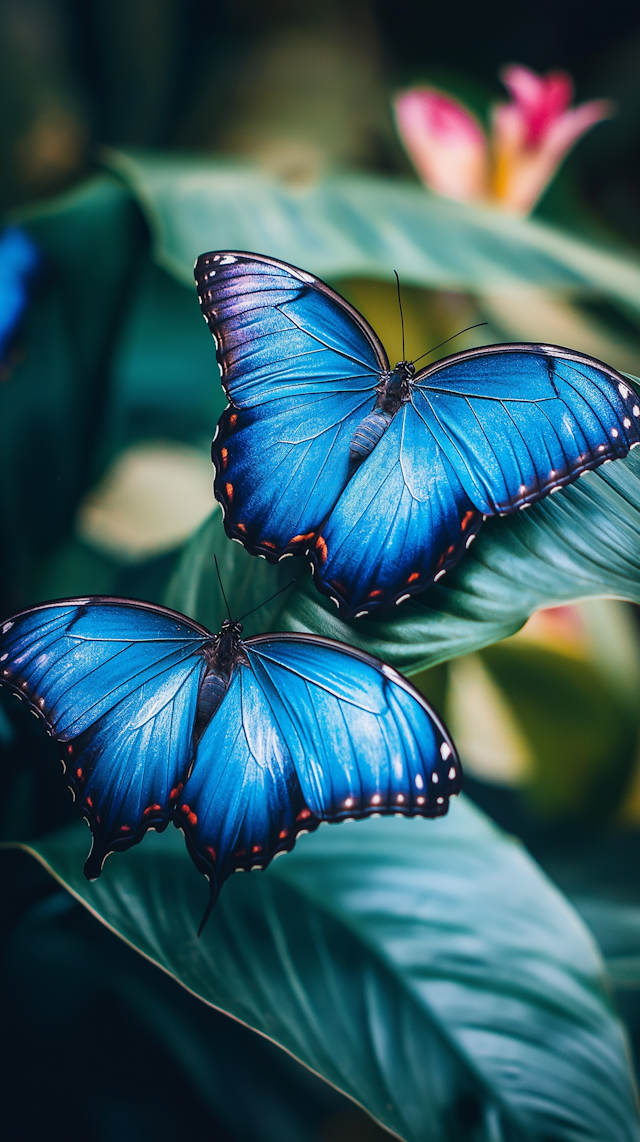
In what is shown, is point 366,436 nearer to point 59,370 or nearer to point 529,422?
point 529,422

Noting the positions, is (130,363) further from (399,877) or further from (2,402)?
(399,877)

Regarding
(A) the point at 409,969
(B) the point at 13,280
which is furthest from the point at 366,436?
(B) the point at 13,280

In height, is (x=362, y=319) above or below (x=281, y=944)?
above

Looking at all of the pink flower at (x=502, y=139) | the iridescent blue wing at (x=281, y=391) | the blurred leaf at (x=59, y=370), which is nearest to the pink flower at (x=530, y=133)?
the pink flower at (x=502, y=139)

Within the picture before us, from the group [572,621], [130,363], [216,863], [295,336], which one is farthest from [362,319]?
[130,363]

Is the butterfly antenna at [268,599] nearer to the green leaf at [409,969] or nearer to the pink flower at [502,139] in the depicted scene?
the green leaf at [409,969]

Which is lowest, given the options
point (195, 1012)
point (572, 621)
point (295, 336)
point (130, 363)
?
point (195, 1012)

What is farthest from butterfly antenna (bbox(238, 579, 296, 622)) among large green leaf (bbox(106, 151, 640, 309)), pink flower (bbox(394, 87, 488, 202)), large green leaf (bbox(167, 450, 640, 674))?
pink flower (bbox(394, 87, 488, 202))

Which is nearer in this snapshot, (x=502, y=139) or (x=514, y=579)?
(x=514, y=579)
